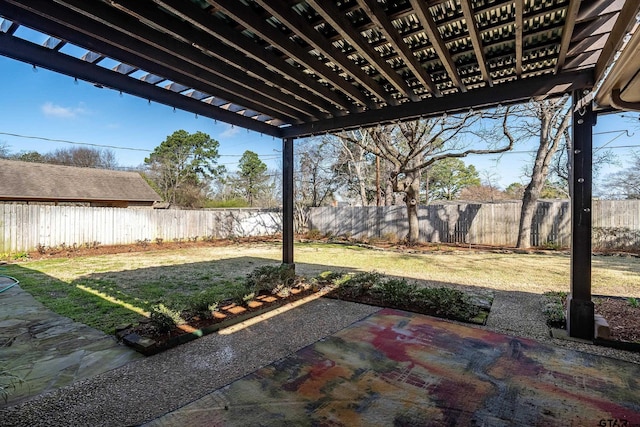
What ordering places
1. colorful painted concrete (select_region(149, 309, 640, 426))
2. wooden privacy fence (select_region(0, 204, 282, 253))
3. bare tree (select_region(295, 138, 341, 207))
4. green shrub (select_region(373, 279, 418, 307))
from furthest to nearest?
bare tree (select_region(295, 138, 341, 207))
wooden privacy fence (select_region(0, 204, 282, 253))
green shrub (select_region(373, 279, 418, 307))
colorful painted concrete (select_region(149, 309, 640, 426))

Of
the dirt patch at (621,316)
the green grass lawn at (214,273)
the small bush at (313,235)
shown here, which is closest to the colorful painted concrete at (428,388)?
the dirt patch at (621,316)

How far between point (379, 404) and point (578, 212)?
Answer: 8.37ft

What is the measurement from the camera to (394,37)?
2189mm

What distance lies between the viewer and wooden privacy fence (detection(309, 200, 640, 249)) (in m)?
8.23

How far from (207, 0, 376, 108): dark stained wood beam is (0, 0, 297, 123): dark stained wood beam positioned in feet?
2.85

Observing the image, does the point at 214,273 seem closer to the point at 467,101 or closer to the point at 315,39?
the point at 315,39

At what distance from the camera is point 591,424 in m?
1.52

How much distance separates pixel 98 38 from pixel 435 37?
2.41m

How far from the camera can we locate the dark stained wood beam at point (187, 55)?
6.26 ft

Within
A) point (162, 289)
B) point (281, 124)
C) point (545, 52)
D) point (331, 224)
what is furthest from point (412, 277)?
point (331, 224)

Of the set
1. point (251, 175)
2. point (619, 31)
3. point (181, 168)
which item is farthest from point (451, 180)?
point (619, 31)

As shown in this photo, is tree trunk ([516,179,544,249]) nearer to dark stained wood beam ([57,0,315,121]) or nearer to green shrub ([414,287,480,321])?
green shrub ([414,287,480,321])

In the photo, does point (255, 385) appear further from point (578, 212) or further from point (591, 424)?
point (578, 212)

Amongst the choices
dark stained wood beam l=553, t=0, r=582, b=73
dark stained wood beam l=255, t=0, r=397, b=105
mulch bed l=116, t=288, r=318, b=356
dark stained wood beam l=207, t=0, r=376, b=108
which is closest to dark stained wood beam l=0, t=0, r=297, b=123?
dark stained wood beam l=207, t=0, r=376, b=108
